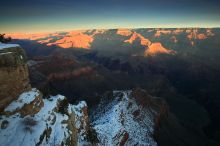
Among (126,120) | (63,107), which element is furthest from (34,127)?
(126,120)

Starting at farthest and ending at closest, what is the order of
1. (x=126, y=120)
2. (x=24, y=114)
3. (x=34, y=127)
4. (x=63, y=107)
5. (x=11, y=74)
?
(x=126, y=120), (x=63, y=107), (x=11, y=74), (x=24, y=114), (x=34, y=127)

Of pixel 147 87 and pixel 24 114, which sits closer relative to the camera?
pixel 24 114

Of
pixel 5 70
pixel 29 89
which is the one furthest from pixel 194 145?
pixel 5 70

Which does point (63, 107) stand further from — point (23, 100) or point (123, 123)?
point (123, 123)

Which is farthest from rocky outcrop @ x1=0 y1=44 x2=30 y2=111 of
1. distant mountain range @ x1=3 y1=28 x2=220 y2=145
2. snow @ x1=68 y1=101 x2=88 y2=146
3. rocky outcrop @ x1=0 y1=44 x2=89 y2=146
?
distant mountain range @ x1=3 y1=28 x2=220 y2=145

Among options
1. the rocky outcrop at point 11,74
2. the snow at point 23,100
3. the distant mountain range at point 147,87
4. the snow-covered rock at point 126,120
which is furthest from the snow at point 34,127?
the distant mountain range at point 147,87

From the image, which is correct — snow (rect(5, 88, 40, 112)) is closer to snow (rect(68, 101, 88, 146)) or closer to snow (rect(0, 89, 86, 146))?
snow (rect(0, 89, 86, 146))

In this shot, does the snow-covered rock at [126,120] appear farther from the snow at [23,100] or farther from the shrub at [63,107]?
the snow at [23,100]
